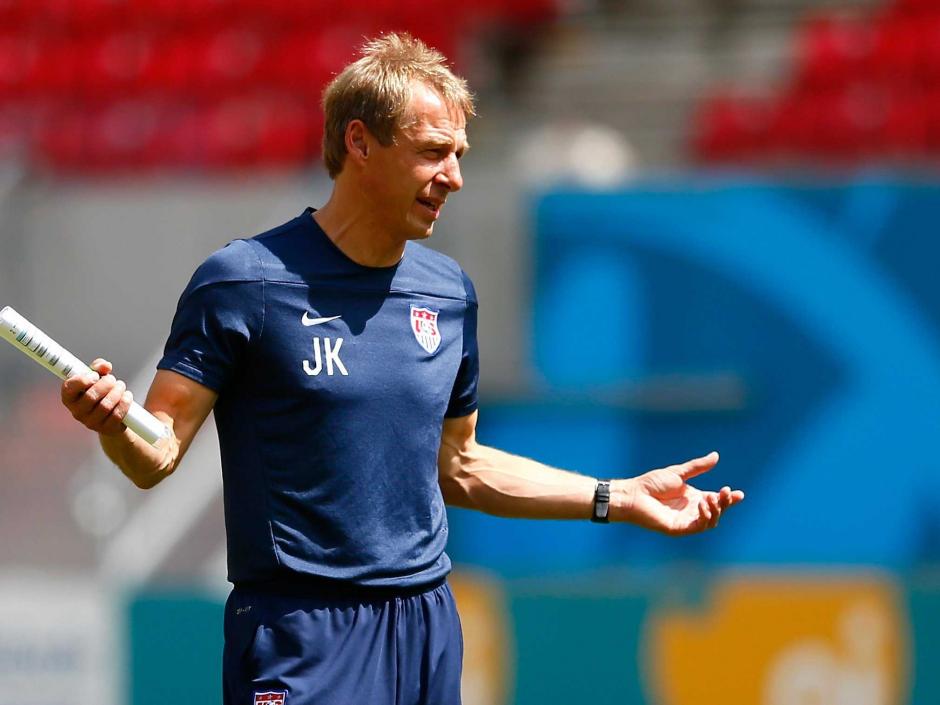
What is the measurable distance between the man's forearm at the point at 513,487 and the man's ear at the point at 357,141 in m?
0.69

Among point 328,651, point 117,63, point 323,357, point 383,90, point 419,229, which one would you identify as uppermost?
point 117,63

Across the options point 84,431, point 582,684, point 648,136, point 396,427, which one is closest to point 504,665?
point 582,684

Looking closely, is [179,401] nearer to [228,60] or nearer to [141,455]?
[141,455]

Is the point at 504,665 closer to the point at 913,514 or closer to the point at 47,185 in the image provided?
the point at 913,514

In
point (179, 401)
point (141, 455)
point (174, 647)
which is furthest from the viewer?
point (174, 647)

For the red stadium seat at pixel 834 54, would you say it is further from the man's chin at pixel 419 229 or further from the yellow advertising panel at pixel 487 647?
the man's chin at pixel 419 229

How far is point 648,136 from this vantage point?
912cm

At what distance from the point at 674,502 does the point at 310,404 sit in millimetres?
853

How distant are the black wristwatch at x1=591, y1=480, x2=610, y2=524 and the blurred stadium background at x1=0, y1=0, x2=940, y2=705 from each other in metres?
2.55

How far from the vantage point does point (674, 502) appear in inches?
131

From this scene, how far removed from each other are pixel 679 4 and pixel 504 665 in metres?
5.16

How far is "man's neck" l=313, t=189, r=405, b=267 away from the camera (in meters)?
3.04

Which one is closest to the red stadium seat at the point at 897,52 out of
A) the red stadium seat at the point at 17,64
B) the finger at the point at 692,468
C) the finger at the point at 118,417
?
the red stadium seat at the point at 17,64

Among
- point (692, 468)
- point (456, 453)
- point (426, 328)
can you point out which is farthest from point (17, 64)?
point (692, 468)
